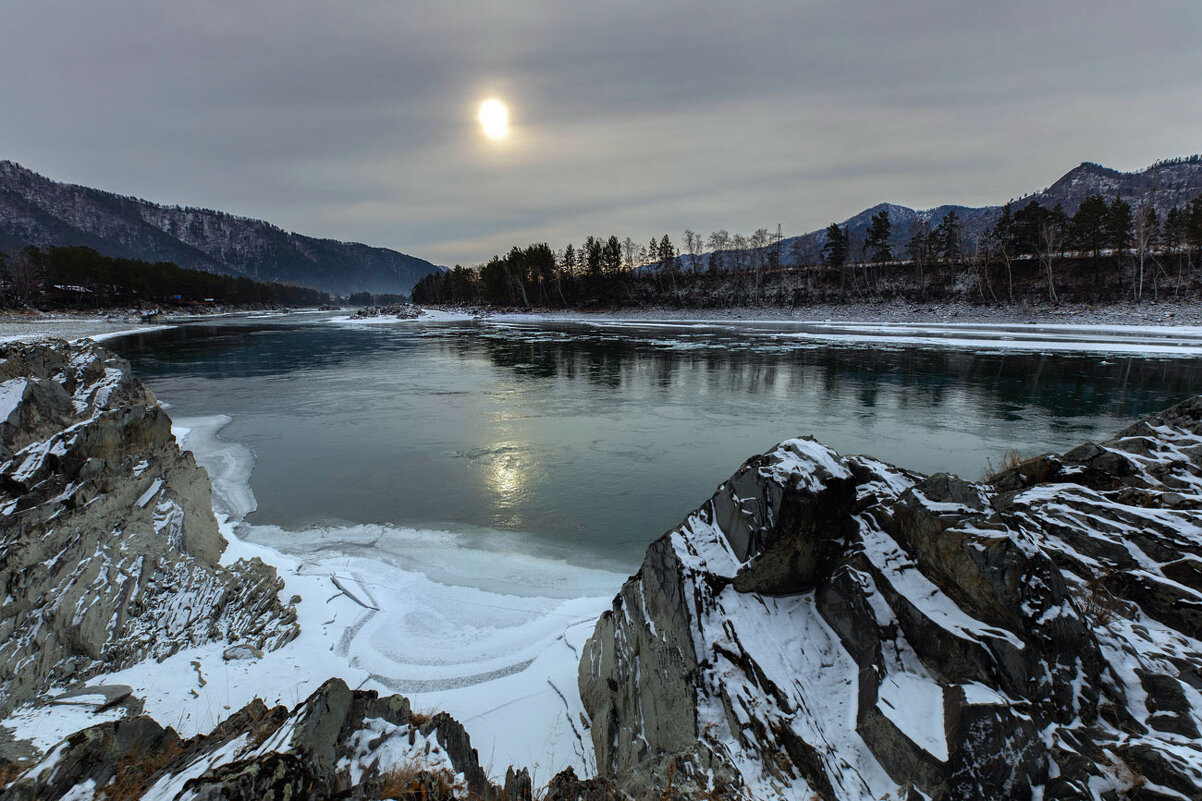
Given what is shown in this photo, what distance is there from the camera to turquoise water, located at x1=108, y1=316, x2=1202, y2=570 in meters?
10.5

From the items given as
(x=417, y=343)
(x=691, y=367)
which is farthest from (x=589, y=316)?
(x=691, y=367)

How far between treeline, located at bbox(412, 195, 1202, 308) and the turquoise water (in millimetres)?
45815

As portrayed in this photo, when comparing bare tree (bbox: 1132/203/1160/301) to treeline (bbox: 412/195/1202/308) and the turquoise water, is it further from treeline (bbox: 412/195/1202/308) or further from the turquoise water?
the turquoise water

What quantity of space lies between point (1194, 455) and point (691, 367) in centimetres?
2378

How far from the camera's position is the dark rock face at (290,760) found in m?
3.03

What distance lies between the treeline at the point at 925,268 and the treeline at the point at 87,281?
67824mm

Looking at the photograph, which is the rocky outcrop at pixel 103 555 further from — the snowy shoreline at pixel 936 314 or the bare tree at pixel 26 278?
the bare tree at pixel 26 278

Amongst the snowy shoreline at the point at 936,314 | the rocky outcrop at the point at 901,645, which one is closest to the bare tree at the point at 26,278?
the snowy shoreline at the point at 936,314

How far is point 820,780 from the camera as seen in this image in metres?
3.30

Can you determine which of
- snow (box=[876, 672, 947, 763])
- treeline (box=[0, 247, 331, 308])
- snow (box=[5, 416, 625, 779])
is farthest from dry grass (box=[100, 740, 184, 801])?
treeline (box=[0, 247, 331, 308])

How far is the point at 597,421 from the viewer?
17422 millimetres

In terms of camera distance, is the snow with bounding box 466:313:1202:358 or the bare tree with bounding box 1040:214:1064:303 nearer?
the snow with bounding box 466:313:1202:358

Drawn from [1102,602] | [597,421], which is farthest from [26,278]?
[1102,602]

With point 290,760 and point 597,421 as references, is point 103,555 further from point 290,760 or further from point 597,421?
point 597,421
